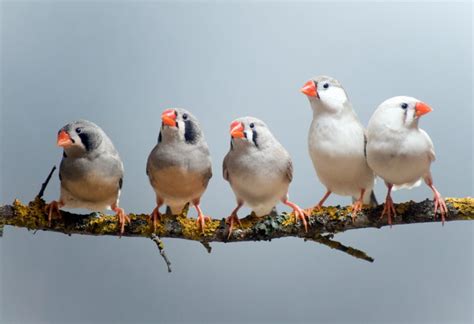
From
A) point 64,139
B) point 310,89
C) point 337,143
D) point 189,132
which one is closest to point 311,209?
point 337,143

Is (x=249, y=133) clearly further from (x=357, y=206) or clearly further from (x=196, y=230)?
(x=357, y=206)

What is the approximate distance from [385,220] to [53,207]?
149 centimetres

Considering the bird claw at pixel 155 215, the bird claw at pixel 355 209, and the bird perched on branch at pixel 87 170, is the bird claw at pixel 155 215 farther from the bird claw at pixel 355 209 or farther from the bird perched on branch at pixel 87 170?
the bird claw at pixel 355 209

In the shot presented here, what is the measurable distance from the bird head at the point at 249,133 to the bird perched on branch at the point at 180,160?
17 cm

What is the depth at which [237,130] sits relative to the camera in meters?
3.14

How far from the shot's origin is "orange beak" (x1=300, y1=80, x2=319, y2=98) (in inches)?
130

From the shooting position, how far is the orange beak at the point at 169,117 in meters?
3.12

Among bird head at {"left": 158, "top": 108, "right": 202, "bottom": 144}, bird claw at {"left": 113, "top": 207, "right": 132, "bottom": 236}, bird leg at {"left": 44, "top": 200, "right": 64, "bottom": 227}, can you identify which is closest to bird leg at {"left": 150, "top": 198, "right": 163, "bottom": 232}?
bird claw at {"left": 113, "top": 207, "right": 132, "bottom": 236}

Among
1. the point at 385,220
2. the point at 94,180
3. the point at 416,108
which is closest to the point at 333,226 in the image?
the point at 385,220

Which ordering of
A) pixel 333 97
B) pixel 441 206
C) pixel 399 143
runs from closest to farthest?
pixel 399 143
pixel 441 206
pixel 333 97

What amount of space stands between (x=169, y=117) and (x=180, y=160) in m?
0.19

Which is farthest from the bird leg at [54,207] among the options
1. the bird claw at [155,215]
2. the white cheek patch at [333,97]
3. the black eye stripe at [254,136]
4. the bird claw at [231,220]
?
the white cheek patch at [333,97]

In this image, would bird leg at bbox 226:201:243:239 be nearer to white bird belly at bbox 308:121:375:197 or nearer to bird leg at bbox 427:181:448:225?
white bird belly at bbox 308:121:375:197

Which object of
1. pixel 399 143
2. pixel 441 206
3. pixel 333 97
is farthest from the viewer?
pixel 333 97
